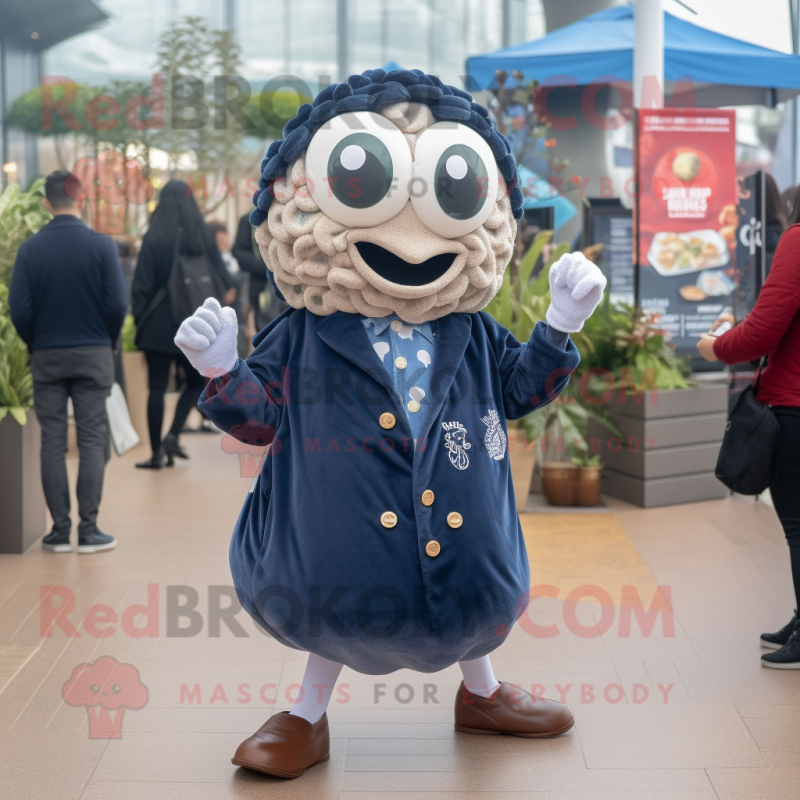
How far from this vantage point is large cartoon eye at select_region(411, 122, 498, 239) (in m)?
2.70

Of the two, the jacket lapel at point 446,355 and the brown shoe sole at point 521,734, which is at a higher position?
the jacket lapel at point 446,355

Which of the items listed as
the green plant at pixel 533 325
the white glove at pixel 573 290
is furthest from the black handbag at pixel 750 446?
the green plant at pixel 533 325

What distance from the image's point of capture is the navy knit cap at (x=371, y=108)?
2.75 m

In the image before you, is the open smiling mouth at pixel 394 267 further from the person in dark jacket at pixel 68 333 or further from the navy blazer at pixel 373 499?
the person in dark jacket at pixel 68 333

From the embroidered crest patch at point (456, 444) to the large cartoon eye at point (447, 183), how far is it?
0.49m

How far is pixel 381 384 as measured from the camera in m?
2.73

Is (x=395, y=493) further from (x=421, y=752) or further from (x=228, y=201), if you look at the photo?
(x=228, y=201)

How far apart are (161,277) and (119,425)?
1288mm

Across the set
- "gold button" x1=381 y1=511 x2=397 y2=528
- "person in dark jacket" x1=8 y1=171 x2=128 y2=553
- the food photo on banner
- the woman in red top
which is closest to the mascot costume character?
"gold button" x1=381 y1=511 x2=397 y2=528

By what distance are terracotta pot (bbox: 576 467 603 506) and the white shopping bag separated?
2634 mm

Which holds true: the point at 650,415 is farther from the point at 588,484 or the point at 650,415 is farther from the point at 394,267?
the point at 394,267

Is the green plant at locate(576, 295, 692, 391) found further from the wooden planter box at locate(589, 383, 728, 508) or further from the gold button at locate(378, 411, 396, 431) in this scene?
the gold button at locate(378, 411, 396, 431)

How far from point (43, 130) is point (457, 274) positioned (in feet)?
40.4

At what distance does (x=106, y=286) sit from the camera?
5.14 meters
